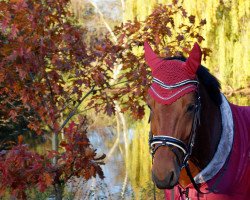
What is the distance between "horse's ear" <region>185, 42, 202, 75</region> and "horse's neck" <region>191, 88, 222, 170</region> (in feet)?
0.72

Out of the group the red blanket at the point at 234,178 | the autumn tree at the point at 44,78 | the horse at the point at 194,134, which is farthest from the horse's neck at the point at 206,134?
the autumn tree at the point at 44,78

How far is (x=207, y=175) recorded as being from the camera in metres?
2.45

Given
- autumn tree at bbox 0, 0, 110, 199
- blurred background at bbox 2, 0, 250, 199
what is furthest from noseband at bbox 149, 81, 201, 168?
blurred background at bbox 2, 0, 250, 199

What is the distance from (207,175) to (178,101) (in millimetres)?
535

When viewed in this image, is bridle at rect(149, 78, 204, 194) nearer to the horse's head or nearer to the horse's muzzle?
the horse's head

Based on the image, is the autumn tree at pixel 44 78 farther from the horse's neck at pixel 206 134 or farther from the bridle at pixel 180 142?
the bridle at pixel 180 142

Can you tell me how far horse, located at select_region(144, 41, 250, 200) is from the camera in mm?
2127

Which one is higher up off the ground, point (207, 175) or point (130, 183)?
point (207, 175)

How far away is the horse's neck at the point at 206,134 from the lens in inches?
95.3

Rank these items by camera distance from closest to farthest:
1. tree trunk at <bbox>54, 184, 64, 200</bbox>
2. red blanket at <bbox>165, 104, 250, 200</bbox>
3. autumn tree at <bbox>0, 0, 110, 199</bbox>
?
1. red blanket at <bbox>165, 104, 250, 200</bbox>
2. autumn tree at <bbox>0, 0, 110, 199</bbox>
3. tree trunk at <bbox>54, 184, 64, 200</bbox>

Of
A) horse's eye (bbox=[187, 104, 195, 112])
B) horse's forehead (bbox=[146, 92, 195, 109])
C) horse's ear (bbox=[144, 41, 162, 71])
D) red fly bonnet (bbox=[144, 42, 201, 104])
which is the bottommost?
horse's eye (bbox=[187, 104, 195, 112])

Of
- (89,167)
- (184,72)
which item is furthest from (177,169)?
(89,167)

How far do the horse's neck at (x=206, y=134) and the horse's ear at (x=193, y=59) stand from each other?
0.22 meters

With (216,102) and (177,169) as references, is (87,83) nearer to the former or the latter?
(216,102)
